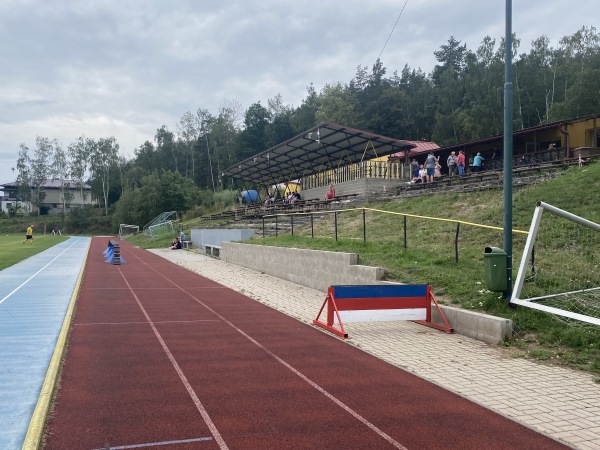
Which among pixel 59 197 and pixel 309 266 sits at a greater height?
pixel 59 197

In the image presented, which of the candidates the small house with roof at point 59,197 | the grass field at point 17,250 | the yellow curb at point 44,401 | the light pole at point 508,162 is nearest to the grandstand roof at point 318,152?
the grass field at point 17,250

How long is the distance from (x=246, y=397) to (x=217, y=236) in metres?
23.8

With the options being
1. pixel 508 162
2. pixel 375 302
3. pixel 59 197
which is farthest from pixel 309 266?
pixel 59 197

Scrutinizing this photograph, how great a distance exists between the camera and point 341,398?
562 cm

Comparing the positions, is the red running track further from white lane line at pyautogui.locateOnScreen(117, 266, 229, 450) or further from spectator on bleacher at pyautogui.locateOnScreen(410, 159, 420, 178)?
spectator on bleacher at pyautogui.locateOnScreen(410, 159, 420, 178)

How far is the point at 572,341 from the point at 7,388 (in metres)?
7.58

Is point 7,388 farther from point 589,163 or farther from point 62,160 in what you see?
point 62,160

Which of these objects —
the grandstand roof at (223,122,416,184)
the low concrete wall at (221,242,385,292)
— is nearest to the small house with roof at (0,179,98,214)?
the grandstand roof at (223,122,416,184)

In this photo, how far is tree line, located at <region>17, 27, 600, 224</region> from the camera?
54.2 m

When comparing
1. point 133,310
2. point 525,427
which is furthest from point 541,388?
point 133,310

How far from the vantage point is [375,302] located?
9.23 meters

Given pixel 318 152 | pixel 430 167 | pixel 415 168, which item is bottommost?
pixel 430 167

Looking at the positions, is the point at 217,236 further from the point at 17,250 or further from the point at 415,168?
the point at 17,250

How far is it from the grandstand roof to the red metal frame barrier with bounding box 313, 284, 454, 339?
21.1m
